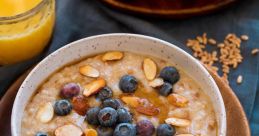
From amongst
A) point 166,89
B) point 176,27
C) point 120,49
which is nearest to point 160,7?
point 176,27

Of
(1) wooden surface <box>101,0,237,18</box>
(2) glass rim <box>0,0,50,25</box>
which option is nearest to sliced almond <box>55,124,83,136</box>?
(2) glass rim <box>0,0,50,25</box>

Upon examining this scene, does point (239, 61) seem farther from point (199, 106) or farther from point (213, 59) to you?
point (199, 106)

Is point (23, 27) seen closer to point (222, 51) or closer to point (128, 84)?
point (128, 84)

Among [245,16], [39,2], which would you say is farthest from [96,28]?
[245,16]

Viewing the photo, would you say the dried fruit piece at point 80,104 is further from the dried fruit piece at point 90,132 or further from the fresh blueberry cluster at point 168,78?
the fresh blueberry cluster at point 168,78

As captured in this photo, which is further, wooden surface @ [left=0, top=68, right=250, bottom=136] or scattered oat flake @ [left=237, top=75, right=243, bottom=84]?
scattered oat flake @ [left=237, top=75, right=243, bottom=84]

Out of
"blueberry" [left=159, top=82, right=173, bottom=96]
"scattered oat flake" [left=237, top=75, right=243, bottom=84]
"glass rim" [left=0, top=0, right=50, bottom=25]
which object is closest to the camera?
"blueberry" [left=159, top=82, right=173, bottom=96]

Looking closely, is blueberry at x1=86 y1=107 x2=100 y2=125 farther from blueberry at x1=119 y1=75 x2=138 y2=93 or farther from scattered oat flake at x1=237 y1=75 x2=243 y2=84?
scattered oat flake at x1=237 y1=75 x2=243 y2=84
